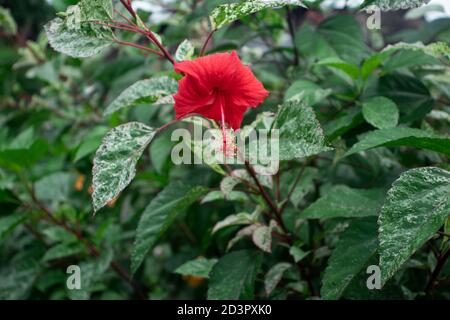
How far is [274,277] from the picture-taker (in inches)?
33.3

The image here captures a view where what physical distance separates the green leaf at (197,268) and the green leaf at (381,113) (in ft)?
1.33

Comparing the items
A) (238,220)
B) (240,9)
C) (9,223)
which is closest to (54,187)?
(9,223)

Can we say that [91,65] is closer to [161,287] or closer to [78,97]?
[78,97]

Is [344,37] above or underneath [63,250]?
above

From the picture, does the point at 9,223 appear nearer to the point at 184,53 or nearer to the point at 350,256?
the point at 184,53

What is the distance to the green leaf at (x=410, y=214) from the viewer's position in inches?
20.5

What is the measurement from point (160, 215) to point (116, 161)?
0.21m

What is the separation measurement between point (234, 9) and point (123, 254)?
103cm

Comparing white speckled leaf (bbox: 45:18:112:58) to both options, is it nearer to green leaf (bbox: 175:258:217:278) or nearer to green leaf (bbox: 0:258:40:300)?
green leaf (bbox: 175:258:217:278)

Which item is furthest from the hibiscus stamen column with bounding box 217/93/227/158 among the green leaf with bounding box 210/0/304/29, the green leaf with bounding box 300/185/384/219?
the green leaf with bounding box 300/185/384/219

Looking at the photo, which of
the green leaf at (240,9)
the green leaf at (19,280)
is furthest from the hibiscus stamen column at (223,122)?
the green leaf at (19,280)

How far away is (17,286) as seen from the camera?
1.16 m

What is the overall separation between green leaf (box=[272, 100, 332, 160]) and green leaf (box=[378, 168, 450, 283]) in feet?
0.34

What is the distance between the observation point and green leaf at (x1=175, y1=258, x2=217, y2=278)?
0.94 meters
